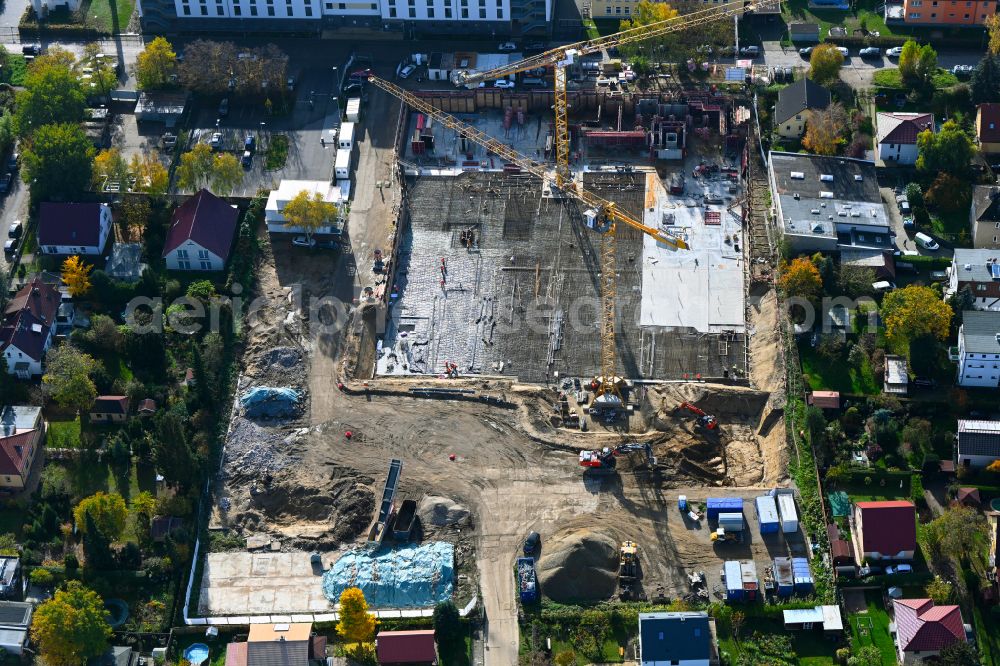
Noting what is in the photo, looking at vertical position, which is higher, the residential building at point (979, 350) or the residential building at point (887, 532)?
the residential building at point (979, 350)

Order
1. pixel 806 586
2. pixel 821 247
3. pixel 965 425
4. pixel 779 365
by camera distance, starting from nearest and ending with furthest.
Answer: pixel 806 586 < pixel 965 425 < pixel 779 365 < pixel 821 247

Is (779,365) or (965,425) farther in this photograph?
(779,365)

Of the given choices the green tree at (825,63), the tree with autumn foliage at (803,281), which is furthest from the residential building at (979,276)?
the green tree at (825,63)

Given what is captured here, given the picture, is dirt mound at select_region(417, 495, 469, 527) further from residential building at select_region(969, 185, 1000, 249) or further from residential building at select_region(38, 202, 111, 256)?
residential building at select_region(969, 185, 1000, 249)

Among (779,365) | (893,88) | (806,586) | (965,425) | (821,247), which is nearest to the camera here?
(806,586)

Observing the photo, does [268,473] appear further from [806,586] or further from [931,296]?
[931,296]

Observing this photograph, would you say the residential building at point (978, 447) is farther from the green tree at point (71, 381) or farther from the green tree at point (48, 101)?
the green tree at point (48, 101)

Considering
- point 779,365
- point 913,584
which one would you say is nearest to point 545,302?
point 779,365
